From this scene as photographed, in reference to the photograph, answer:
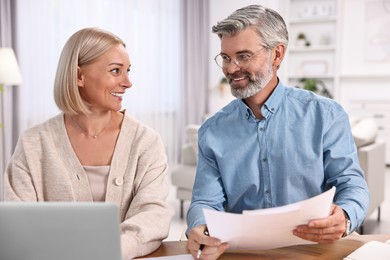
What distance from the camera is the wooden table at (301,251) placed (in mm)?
1075

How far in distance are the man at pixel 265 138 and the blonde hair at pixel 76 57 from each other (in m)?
0.34

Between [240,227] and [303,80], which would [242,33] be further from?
[303,80]

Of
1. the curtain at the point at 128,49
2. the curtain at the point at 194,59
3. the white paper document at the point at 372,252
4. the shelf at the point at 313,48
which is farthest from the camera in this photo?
the shelf at the point at 313,48

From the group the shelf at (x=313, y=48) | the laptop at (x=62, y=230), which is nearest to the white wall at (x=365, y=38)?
the shelf at (x=313, y=48)

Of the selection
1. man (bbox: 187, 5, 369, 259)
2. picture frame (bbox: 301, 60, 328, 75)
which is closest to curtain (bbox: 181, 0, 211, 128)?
picture frame (bbox: 301, 60, 328, 75)

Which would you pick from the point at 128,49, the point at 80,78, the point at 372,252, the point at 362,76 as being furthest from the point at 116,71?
the point at 362,76

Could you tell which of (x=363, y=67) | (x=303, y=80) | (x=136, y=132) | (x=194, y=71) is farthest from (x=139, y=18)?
(x=136, y=132)

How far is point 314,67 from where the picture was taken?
683cm

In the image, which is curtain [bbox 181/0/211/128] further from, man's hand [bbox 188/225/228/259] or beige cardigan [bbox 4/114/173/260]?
man's hand [bbox 188/225/228/259]

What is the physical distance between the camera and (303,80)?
6672 millimetres

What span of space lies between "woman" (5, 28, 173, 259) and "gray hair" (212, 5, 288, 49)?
317 millimetres

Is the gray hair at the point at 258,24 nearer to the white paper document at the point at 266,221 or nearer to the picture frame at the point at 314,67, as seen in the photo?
the white paper document at the point at 266,221

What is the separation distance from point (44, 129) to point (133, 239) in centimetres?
47

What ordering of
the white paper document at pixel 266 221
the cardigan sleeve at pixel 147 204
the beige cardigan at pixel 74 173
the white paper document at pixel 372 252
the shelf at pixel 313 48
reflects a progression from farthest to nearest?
the shelf at pixel 313 48 → the beige cardigan at pixel 74 173 → the cardigan sleeve at pixel 147 204 → the white paper document at pixel 372 252 → the white paper document at pixel 266 221
